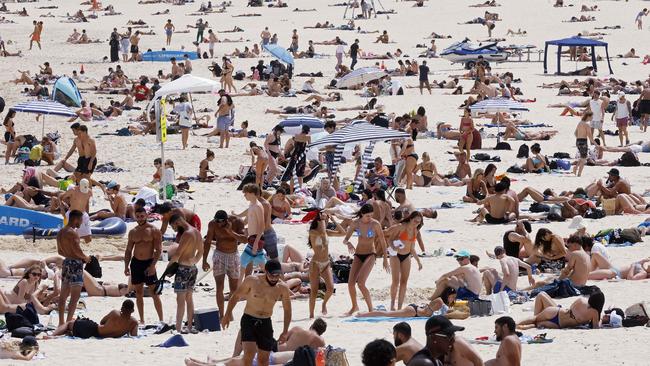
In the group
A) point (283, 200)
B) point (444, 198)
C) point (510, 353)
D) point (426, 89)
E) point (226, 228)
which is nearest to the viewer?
→ point (510, 353)

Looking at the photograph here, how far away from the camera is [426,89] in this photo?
3338 centimetres

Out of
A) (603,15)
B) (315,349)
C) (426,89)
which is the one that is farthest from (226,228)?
(603,15)

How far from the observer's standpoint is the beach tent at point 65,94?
2675cm

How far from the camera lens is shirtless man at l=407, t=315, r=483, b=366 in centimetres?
704

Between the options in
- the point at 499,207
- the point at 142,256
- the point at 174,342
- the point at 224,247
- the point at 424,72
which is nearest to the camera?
the point at 174,342

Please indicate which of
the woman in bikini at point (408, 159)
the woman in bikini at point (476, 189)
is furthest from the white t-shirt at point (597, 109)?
the woman in bikini at point (476, 189)

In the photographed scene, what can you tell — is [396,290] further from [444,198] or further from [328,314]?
[444,198]

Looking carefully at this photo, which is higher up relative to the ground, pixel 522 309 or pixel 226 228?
pixel 226 228

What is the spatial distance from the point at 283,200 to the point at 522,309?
551 centimetres

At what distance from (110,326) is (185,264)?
0.84 meters

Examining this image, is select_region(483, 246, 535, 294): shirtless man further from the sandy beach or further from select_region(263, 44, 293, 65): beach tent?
select_region(263, 44, 293, 65): beach tent

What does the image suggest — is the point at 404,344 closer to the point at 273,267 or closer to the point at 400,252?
the point at 273,267

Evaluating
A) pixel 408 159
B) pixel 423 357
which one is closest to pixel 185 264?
pixel 423 357

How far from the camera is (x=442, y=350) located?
25.1ft
